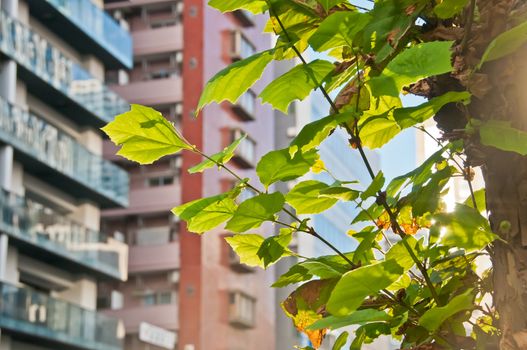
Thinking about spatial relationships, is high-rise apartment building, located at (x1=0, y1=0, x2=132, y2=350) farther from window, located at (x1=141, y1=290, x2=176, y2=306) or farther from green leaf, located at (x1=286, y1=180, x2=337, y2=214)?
green leaf, located at (x1=286, y1=180, x2=337, y2=214)

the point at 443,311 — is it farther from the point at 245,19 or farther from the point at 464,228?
the point at 245,19

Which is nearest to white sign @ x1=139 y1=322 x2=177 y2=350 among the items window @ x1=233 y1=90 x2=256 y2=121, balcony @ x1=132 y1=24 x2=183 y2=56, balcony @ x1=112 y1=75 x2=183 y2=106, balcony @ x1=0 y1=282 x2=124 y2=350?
balcony @ x1=0 y1=282 x2=124 y2=350

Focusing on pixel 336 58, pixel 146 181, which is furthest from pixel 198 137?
pixel 336 58

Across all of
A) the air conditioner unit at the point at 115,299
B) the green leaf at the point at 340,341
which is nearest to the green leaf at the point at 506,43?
the green leaf at the point at 340,341

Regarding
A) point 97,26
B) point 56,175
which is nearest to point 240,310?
point 56,175

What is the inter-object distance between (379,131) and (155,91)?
46351mm

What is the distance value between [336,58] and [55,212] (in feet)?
113

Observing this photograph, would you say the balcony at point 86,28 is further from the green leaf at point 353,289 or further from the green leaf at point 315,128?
the green leaf at point 353,289

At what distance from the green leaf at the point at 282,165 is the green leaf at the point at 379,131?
0.19 metres

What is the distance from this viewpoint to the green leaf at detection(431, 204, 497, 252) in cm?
148

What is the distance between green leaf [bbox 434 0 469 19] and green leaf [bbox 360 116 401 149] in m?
0.29

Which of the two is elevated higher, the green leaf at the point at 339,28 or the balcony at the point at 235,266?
the balcony at the point at 235,266

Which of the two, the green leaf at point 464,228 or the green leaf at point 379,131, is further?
the green leaf at point 379,131

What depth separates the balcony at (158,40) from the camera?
48.1m
